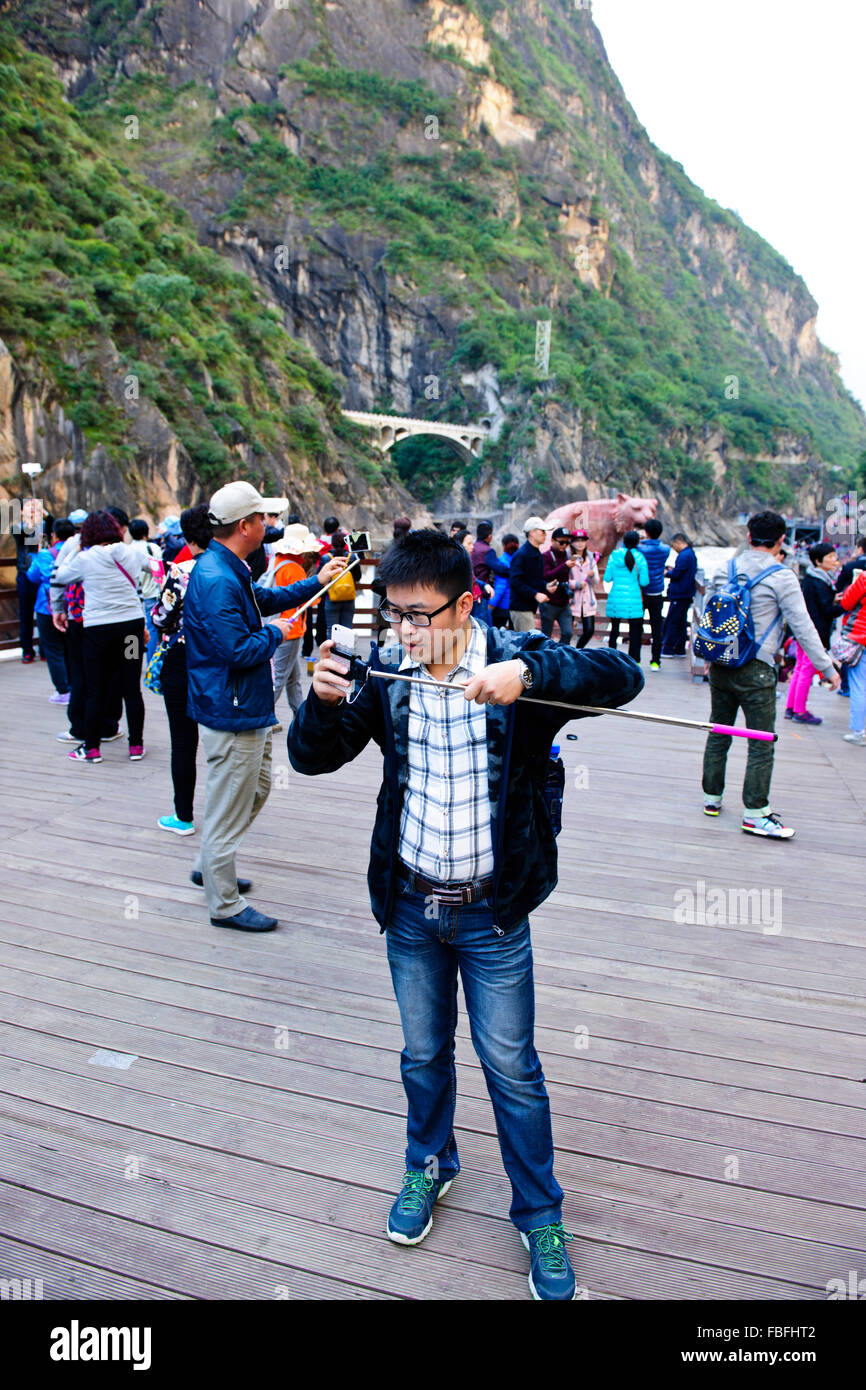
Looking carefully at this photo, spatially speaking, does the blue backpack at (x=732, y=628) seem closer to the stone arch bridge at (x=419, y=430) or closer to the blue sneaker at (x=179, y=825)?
the blue sneaker at (x=179, y=825)

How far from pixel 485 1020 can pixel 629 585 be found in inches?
321

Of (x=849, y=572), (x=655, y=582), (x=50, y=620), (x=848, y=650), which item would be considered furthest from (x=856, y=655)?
(x=50, y=620)

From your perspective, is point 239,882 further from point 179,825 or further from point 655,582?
point 655,582

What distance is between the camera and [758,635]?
191 inches

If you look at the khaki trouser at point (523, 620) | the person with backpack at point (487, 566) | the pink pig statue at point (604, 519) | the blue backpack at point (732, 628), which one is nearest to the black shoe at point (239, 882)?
the blue backpack at point (732, 628)

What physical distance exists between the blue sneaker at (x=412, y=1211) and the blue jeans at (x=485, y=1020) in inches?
6.9

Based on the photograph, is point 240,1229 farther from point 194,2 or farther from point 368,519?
point 194,2

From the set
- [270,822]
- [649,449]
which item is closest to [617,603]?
[270,822]

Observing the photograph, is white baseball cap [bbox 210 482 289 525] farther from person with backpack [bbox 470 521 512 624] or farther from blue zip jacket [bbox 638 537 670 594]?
blue zip jacket [bbox 638 537 670 594]

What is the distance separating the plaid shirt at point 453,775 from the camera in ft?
6.34

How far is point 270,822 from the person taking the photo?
16.8 feet

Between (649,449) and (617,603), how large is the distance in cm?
7961

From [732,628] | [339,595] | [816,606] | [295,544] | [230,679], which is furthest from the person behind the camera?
[816,606]

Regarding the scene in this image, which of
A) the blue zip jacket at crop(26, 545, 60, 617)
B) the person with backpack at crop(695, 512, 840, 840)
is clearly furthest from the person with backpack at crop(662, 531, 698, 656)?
the blue zip jacket at crop(26, 545, 60, 617)
